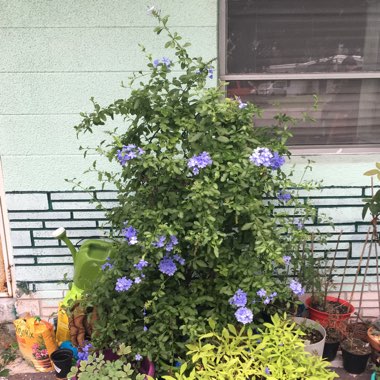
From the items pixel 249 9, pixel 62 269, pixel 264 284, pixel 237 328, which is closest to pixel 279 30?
pixel 249 9

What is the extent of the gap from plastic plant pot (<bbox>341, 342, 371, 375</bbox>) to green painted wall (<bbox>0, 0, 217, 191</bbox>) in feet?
7.14

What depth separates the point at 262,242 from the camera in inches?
93.5

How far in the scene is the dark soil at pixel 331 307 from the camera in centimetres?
324

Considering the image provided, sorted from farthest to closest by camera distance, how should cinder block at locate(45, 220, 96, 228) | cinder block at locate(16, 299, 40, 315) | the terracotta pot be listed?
cinder block at locate(16, 299, 40, 315)
cinder block at locate(45, 220, 96, 228)
the terracotta pot

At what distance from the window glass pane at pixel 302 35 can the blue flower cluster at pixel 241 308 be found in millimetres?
1630

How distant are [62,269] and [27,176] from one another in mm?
736

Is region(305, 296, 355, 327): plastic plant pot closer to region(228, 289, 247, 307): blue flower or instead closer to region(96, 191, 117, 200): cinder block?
region(228, 289, 247, 307): blue flower

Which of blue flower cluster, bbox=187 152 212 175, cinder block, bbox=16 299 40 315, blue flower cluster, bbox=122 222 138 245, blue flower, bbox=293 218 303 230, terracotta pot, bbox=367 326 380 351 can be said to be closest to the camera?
blue flower cluster, bbox=187 152 212 175

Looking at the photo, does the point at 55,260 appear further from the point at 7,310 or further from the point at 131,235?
the point at 131,235

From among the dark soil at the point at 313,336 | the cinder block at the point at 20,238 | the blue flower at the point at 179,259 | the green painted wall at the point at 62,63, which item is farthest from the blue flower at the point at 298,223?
the cinder block at the point at 20,238

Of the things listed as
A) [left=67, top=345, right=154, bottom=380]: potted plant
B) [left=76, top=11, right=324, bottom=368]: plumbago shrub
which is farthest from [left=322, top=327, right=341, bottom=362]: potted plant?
[left=67, top=345, right=154, bottom=380]: potted plant

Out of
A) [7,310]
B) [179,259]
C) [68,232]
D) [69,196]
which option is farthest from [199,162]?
[7,310]

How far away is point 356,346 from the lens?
311 centimetres

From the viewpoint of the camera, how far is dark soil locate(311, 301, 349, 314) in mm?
3244
